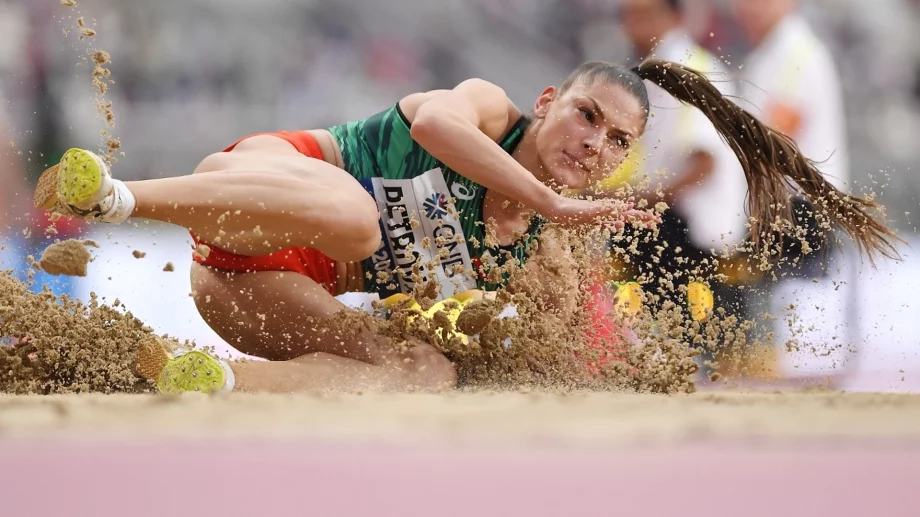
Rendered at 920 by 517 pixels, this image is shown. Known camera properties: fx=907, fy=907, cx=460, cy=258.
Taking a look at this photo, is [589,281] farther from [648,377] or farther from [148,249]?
[148,249]

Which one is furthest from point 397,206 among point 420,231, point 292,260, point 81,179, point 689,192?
point 689,192

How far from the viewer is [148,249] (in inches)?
156

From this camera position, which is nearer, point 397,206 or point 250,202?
point 250,202

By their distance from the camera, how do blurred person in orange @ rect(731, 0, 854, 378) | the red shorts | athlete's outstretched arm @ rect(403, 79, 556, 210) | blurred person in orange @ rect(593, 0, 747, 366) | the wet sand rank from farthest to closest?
blurred person in orange @ rect(731, 0, 854, 378) → blurred person in orange @ rect(593, 0, 747, 366) → the red shorts → athlete's outstretched arm @ rect(403, 79, 556, 210) → the wet sand

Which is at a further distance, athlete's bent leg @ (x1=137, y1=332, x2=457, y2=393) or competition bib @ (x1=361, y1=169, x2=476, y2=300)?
competition bib @ (x1=361, y1=169, x2=476, y2=300)

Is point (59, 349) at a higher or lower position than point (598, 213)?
lower

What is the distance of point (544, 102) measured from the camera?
92.1 inches

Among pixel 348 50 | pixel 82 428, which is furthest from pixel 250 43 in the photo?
pixel 82 428

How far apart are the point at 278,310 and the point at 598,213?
779 mm

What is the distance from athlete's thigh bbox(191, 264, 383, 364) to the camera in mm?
2092

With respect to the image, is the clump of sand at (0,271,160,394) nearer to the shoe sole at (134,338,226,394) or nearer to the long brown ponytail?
the shoe sole at (134,338,226,394)

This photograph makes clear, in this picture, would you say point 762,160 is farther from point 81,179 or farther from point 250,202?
point 81,179

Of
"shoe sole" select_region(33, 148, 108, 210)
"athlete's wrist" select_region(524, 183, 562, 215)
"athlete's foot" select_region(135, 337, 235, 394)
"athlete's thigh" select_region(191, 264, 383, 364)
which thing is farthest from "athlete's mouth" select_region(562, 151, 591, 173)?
"shoe sole" select_region(33, 148, 108, 210)

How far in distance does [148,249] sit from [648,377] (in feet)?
8.47
